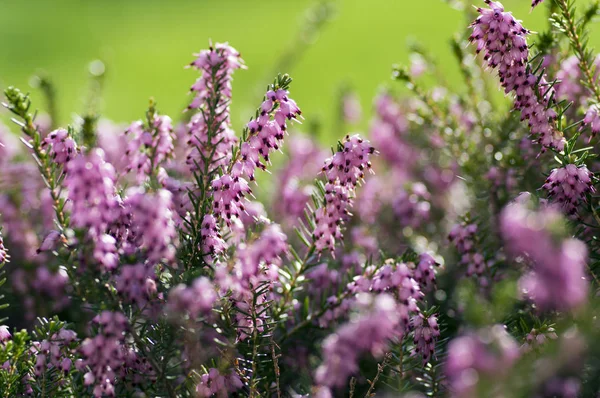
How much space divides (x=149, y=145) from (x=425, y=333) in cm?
130

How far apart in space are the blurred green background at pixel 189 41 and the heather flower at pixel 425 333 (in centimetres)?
925

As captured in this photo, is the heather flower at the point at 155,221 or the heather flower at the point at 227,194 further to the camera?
the heather flower at the point at 227,194

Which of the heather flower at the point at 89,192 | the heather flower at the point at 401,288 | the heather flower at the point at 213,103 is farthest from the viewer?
the heather flower at the point at 213,103

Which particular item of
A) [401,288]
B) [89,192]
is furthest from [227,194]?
[401,288]

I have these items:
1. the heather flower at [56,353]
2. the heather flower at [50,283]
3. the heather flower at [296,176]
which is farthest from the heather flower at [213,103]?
the heather flower at [296,176]

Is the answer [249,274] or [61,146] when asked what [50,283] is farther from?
[249,274]

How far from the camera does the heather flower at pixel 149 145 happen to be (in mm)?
2748

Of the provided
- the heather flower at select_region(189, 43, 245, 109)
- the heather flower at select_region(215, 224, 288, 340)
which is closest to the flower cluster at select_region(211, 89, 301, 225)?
the heather flower at select_region(215, 224, 288, 340)

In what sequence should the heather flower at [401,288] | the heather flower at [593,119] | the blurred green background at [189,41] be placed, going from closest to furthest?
1. the heather flower at [401,288]
2. the heather flower at [593,119]
3. the blurred green background at [189,41]

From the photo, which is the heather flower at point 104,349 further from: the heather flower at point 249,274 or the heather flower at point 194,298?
the heather flower at point 249,274

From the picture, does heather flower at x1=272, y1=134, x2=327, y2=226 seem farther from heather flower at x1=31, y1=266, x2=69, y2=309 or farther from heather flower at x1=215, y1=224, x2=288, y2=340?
heather flower at x1=215, y1=224, x2=288, y2=340

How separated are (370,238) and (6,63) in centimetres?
1205

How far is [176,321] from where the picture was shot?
2135 millimetres

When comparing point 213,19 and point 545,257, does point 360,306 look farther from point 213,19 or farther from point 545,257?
point 213,19
